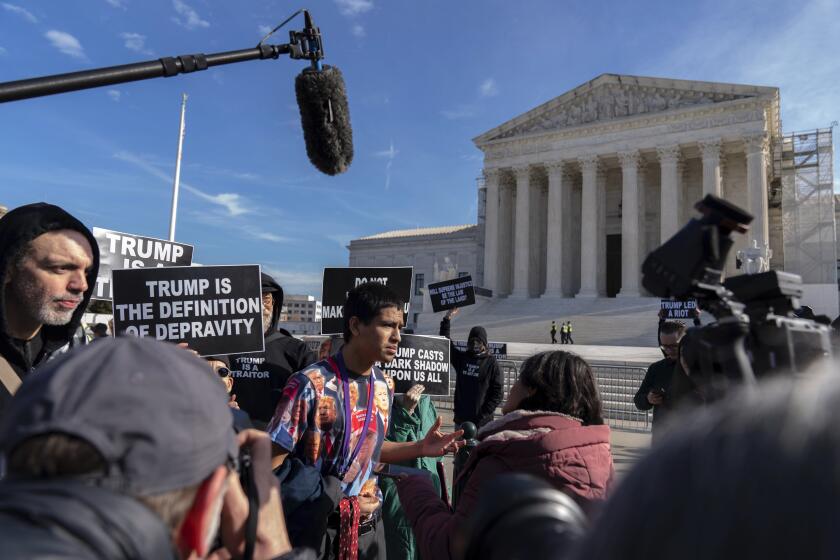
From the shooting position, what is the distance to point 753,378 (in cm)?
99

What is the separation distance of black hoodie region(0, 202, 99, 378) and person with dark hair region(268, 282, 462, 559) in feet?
3.05

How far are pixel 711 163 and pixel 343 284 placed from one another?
3206 centimetres

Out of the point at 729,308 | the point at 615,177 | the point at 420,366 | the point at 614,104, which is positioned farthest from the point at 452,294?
the point at 615,177

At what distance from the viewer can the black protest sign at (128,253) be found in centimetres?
495

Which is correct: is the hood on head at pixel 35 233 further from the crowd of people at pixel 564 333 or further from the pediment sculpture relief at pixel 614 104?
the pediment sculpture relief at pixel 614 104

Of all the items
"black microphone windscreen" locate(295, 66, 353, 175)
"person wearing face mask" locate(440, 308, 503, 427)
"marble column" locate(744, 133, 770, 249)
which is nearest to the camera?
"black microphone windscreen" locate(295, 66, 353, 175)

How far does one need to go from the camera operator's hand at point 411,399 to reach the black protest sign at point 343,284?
0.85 m

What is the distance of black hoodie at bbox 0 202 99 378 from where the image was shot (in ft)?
6.73

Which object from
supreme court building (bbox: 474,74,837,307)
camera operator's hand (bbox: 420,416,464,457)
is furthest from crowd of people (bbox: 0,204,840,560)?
supreme court building (bbox: 474,74,837,307)

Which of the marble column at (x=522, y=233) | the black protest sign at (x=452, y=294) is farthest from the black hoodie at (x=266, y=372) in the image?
the marble column at (x=522, y=233)

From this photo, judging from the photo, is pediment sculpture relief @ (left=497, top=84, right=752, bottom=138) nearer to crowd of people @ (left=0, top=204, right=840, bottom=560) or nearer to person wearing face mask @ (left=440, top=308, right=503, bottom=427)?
person wearing face mask @ (left=440, top=308, right=503, bottom=427)

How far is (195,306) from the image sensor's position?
3.71 meters

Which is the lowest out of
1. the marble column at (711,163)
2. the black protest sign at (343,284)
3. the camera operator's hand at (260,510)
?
the camera operator's hand at (260,510)

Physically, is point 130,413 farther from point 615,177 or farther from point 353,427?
point 615,177
